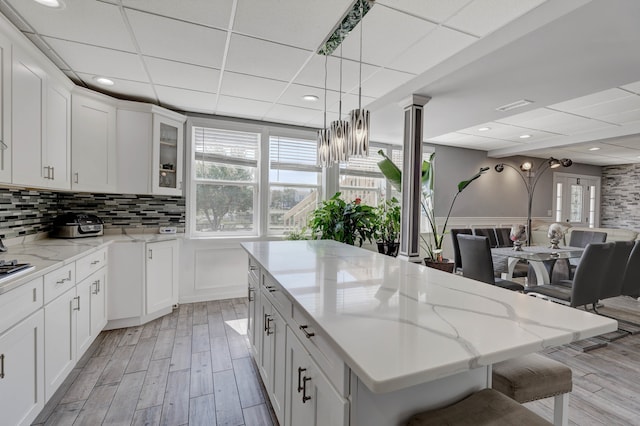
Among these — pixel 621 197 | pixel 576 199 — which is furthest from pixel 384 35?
pixel 621 197

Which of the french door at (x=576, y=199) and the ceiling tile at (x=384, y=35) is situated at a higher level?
the ceiling tile at (x=384, y=35)

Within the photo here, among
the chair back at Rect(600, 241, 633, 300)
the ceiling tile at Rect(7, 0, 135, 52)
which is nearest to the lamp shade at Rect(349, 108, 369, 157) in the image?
the ceiling tile at Rect(7, 0, 135, 52)

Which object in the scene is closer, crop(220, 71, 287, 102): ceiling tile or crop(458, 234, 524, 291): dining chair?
crop(220, 71, 287, 102): ceiling tile

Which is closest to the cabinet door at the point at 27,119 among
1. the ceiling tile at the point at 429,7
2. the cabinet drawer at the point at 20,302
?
the cabinet drawer at the point at 20,302

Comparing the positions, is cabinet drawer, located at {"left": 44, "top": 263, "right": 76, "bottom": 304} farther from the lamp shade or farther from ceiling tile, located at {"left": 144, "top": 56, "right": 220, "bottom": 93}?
the lamp shade

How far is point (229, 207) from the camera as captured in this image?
434 cm

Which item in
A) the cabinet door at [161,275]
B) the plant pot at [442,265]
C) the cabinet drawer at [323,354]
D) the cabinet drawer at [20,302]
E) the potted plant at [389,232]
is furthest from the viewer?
the potted plant at [389,232]

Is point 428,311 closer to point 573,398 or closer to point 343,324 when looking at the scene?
point 343,324

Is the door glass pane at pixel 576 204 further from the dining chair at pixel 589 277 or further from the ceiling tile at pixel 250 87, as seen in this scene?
the ceiling tile at pixel 250 87

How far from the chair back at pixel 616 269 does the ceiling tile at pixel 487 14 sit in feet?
7.84

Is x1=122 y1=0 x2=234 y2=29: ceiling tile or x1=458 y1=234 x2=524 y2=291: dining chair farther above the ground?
x1=122 y1=0 x2=234 y2=29: ceiling tile

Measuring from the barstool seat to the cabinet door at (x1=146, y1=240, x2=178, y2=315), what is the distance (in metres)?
3.15

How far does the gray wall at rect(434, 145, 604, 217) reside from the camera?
592 cm

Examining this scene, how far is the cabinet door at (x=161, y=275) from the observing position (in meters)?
3.28
